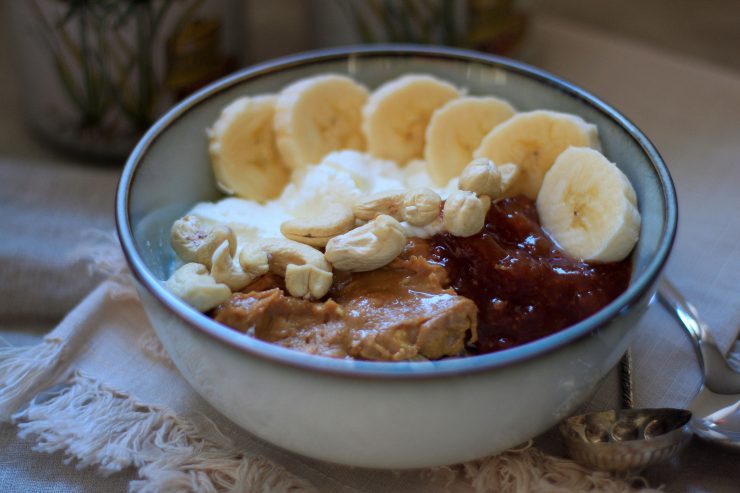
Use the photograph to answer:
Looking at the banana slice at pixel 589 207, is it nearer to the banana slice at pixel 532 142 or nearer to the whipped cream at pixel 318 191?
the banana slice at pixel 532 142

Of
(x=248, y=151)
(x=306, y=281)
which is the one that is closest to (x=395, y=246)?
(x=306, y=281)

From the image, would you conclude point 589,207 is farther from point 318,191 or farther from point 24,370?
point 24,370

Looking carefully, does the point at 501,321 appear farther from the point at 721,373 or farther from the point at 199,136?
the point at 199,136

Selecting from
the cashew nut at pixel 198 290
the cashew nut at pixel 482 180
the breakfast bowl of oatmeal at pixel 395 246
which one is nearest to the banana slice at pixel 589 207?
the breakfast bowl of oatmeal at pixel 395 246

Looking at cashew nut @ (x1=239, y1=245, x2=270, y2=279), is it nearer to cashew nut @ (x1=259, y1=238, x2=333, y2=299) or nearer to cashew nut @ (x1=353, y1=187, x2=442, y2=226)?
cashew nut @ (x1=259, y1=238, x2=333, y2=299)

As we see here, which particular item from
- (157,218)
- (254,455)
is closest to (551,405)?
(254,455)

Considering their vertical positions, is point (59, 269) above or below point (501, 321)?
below

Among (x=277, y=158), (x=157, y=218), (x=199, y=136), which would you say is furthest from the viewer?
(x=277, y=158)
